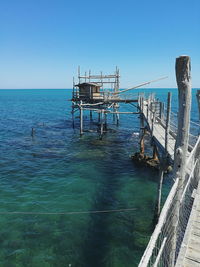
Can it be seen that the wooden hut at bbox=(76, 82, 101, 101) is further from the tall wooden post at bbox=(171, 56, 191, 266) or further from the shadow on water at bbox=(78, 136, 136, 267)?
the tall wooden post at bbox=(171, 56, 191, 266)

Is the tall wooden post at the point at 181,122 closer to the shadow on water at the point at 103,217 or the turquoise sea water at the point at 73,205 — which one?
the shadow on water at the point at 103,217

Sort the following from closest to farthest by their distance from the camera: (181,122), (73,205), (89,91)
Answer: (181,122)
(73,205)
(89,91)

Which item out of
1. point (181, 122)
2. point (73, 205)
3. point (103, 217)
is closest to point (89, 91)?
point (73, 205)

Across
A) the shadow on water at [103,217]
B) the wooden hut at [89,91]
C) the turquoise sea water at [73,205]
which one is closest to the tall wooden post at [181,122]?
the shadow on water at [103,217]

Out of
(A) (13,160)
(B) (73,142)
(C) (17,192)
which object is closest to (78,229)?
(C) (17,192)

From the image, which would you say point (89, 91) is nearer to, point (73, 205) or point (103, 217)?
point (73, 205)

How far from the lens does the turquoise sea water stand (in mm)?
7430

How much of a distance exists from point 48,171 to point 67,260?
7972mm

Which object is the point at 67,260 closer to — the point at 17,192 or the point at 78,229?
the point at 78,229

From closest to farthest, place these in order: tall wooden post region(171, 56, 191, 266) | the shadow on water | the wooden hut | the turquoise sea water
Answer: tall wooden post region(171, 56, 191, 266), the shadow on water, the turquoise sea water, the wooden hut

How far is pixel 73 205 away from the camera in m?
10.4

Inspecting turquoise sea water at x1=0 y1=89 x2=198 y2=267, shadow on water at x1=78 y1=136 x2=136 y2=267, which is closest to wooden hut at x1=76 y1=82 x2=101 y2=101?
turquoise sea water at x1=0 y1=89 x2=198 y2=267

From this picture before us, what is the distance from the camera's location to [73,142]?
870 inches

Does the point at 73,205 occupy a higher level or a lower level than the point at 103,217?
higher
